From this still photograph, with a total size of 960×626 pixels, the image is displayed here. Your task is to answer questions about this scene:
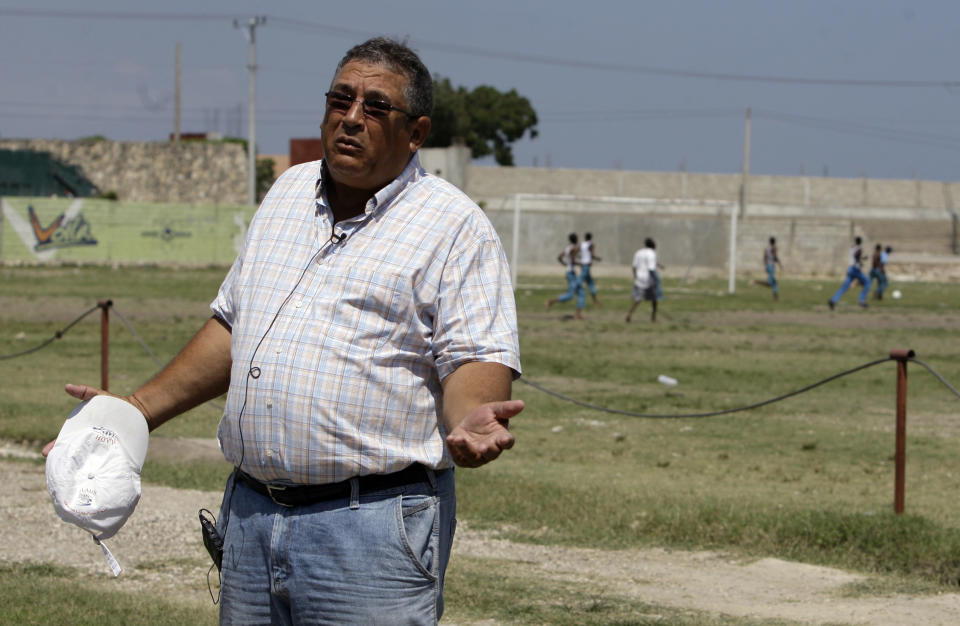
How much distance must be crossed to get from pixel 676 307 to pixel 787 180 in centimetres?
3811

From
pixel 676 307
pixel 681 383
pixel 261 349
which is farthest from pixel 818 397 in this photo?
pixel 676 307

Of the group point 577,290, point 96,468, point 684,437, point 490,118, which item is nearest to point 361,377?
point 96,468

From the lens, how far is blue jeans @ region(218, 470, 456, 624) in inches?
112

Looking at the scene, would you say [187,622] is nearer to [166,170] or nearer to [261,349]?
[261,349]

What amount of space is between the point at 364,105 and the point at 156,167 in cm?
5535

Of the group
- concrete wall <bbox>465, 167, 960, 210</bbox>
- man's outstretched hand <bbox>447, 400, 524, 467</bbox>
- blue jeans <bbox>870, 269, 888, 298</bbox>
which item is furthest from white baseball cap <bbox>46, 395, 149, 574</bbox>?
concrete wall <bbox>465, 167, 960, 210</bbox>

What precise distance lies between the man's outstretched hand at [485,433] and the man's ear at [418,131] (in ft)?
2.63

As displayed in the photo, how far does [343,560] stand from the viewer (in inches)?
112

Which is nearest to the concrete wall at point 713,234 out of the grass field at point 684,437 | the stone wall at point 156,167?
the stone wall at point 156,167

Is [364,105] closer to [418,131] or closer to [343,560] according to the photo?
[418,131]

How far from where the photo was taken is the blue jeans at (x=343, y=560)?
2.84 m

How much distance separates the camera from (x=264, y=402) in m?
2.92

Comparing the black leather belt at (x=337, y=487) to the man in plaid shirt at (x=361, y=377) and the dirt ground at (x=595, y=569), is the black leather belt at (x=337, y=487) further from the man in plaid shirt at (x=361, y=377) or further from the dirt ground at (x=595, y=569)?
the dirt ground at (x=595, y=569)

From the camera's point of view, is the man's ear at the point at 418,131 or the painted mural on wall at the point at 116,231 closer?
the man's ear at the point at 418,131
